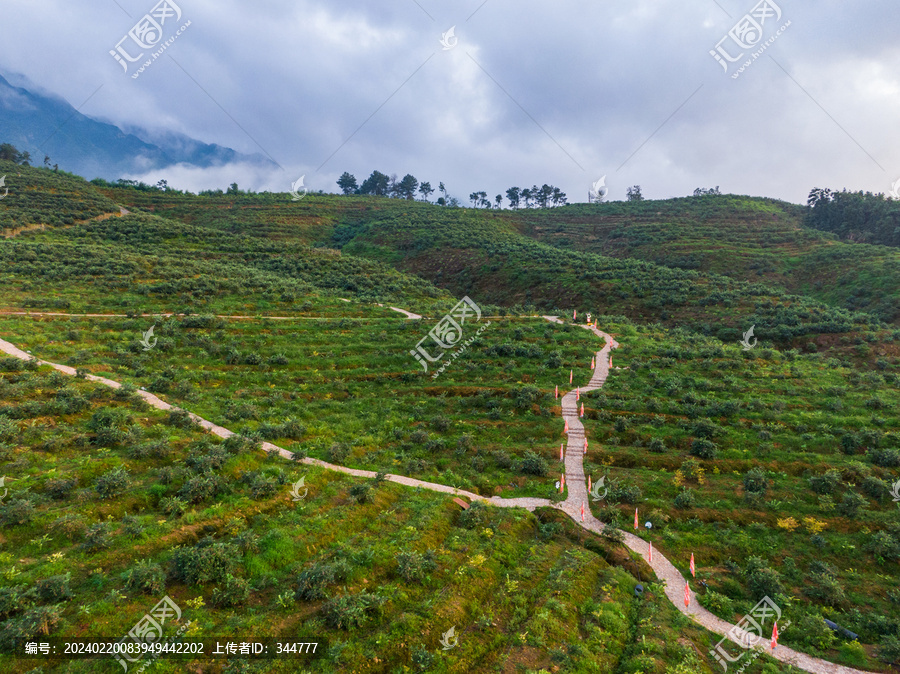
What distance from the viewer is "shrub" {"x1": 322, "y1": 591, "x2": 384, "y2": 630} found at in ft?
35.5

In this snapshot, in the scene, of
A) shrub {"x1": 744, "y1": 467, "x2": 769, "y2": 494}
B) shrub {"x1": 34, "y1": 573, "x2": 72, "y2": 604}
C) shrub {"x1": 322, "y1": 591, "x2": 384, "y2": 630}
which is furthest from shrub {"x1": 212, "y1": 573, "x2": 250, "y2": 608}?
shrub {"x1": 744, "y1": 467, "x2": 769, "y2": 494}

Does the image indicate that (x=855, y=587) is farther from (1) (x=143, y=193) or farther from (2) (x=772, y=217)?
(1) (x=143, y=193)

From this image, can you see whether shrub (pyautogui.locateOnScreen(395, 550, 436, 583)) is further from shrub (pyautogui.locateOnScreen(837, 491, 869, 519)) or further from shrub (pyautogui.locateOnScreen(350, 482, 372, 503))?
shrub (pyautogui.locateOnScreen(837, 491, 869, 519))

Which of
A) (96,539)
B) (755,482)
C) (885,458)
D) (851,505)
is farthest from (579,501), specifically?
(96,539)

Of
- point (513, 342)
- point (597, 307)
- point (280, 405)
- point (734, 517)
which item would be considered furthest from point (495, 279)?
point (734, 517)

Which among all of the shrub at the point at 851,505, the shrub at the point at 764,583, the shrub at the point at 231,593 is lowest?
the shrub at the point at 764,583

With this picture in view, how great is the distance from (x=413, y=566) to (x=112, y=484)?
1133 centimetres

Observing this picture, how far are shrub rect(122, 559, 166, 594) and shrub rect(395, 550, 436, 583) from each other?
6.66 m

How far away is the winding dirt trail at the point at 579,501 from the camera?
12.3 meters

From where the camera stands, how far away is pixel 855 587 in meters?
14.9

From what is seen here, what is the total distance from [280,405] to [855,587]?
2918 centimetres

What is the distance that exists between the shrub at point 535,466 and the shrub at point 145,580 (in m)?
16.2

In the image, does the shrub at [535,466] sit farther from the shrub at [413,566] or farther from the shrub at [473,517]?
the shrub at [413,566]

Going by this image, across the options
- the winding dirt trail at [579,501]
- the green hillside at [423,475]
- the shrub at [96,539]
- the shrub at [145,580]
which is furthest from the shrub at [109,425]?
the shrub at [145,580]
